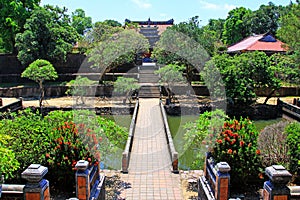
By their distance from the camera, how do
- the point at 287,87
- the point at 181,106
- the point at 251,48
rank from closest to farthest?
the point at 181,106 → the point at 287,87 → the point at 251,48

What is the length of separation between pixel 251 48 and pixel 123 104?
1315 cm

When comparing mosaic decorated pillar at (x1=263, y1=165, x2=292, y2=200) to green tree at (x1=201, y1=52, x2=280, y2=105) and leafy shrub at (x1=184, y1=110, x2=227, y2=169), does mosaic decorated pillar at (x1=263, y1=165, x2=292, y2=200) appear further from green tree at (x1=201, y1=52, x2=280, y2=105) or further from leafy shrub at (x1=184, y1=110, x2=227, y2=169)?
green tree at (x1=201, y1=52, x2=280, y2=105)

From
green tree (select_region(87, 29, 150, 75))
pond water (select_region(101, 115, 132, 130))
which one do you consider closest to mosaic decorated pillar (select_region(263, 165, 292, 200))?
pond water (select_region(101, 115, 132, 130))

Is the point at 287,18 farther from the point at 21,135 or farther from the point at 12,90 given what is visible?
the point at 12,90

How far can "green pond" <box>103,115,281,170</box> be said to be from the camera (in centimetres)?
995

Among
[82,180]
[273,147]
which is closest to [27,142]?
[82,180]

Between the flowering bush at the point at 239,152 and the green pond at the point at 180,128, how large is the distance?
9.73 ft

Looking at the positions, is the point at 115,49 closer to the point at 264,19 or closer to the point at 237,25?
the point at 237,25

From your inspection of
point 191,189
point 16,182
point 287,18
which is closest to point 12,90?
point 16,182

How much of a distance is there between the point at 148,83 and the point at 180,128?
8.68m

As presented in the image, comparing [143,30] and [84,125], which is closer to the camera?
[84,125]

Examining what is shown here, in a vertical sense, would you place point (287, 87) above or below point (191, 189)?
above

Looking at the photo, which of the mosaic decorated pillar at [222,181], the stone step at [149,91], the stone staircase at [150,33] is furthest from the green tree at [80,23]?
the mosaic decorated pillar at [222,181]

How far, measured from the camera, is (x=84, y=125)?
657 cm
